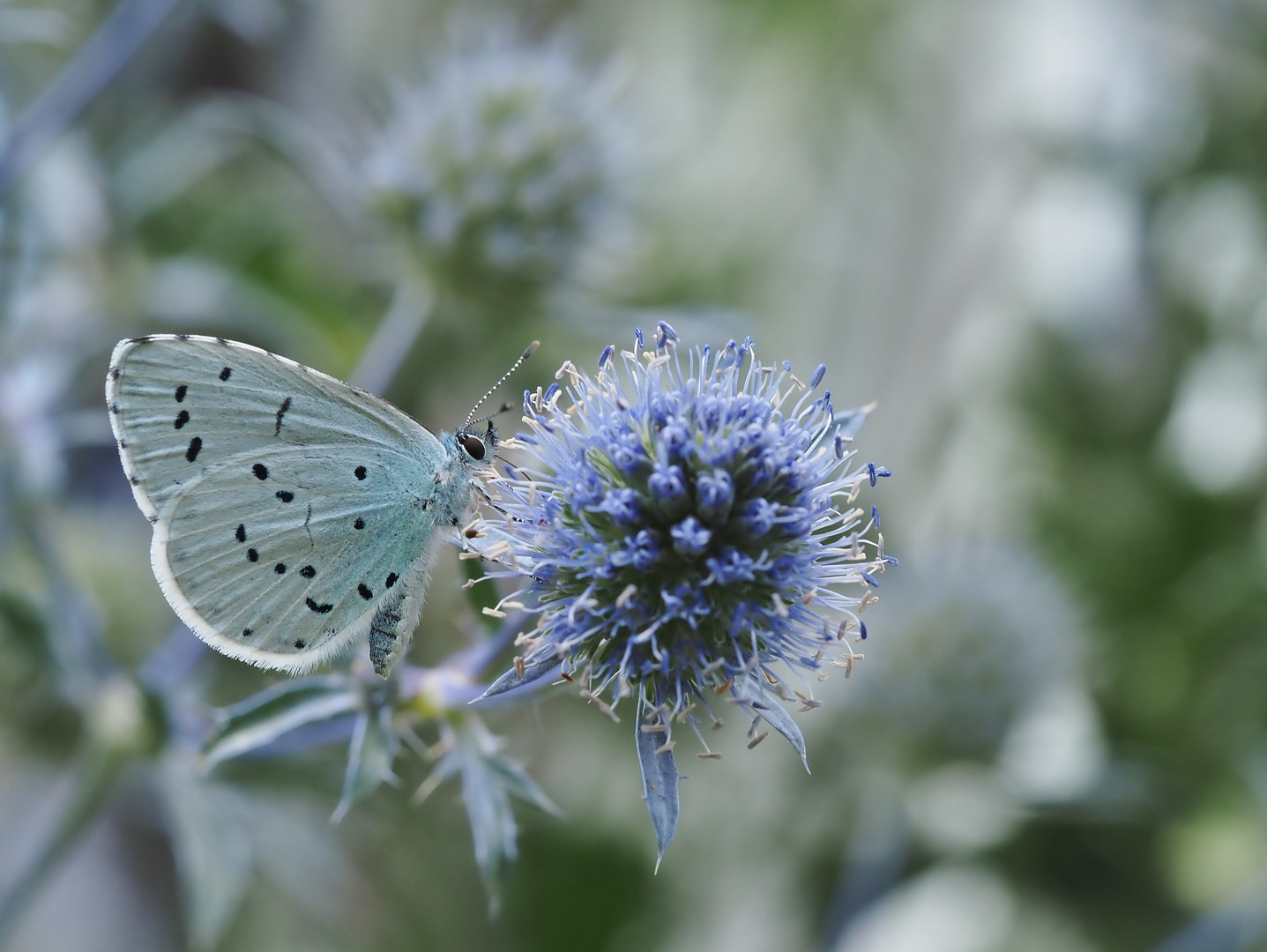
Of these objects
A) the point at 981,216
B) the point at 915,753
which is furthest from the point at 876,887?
the point at 981,216

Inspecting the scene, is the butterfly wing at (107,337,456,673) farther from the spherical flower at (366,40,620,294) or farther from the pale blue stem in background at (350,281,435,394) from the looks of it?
the spherical flower at (366,40,620,294)

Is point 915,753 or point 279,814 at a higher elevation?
point 915,753

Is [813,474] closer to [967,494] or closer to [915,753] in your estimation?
[915,753]

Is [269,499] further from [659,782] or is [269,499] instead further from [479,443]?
[659,782]

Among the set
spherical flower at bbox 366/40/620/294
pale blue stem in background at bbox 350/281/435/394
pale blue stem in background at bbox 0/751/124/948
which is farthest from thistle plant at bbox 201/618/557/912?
spherical flower at bbox 366/40/620/294

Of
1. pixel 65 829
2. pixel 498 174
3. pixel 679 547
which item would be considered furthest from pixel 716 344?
pixel 65 829

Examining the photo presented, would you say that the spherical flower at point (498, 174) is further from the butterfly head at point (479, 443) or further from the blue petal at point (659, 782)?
the blue petal at point (659, 782)

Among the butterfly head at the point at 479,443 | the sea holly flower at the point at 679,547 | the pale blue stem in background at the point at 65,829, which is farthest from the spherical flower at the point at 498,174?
the pale blue stem in background at the point at 65,829
